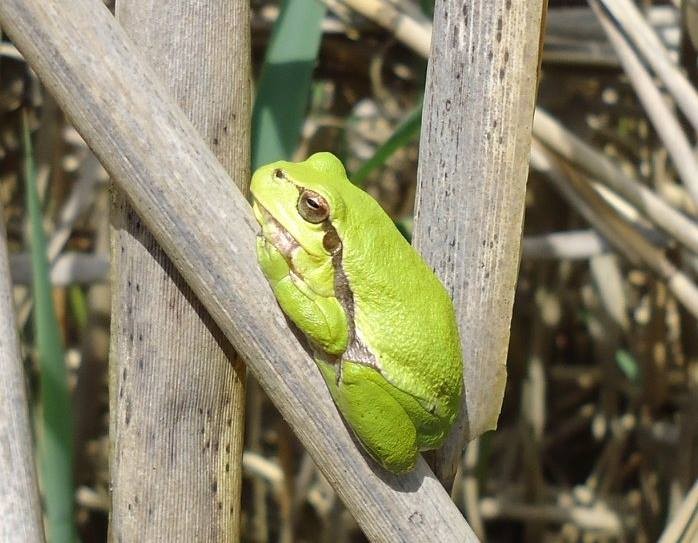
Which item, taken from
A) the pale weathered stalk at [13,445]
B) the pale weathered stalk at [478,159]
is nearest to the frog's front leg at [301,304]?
the pale weathered stalk at [478,159]

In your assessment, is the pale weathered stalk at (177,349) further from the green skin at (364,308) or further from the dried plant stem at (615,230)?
the dried plant stem at (615,230)

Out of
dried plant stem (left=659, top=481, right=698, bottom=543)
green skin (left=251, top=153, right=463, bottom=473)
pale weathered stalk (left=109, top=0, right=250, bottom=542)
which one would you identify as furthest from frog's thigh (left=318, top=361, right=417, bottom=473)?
dried plant stem (left=659, top=481, right=698, bottom=543)

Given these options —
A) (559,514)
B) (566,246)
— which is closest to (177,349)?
(566,246)

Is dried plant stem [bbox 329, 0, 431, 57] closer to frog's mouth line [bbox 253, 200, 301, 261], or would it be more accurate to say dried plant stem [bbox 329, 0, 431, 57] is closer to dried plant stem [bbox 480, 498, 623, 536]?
frog's mouth line [bbox 253, 200, 301, 261]

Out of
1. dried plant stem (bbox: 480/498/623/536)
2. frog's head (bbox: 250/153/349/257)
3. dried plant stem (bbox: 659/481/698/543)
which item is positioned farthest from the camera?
dried plant stem (bbox: 480/498/623/536)

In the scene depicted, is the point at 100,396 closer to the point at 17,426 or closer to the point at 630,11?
the point at 17,426
